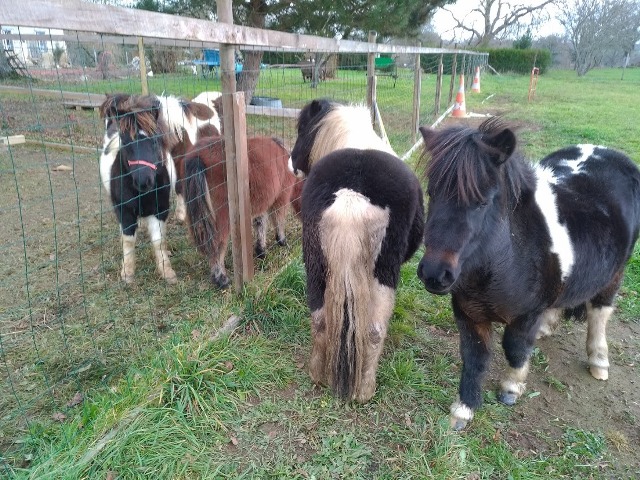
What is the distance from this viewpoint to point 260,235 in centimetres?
465

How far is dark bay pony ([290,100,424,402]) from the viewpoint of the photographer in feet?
7.91

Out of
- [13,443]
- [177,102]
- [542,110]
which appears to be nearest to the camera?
[13,443]

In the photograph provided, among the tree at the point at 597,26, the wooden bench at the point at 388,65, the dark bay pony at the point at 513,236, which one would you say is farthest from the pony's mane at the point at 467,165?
the tree at the point at 597,26

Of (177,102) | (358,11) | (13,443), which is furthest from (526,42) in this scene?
(13,443)

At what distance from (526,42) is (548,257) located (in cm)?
4698

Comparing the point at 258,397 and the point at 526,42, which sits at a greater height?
the point at 526,42

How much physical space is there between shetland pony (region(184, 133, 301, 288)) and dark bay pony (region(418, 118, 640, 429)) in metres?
1.96

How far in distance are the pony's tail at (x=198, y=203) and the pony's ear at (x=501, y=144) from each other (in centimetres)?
231

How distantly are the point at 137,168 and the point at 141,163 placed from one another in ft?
0.17

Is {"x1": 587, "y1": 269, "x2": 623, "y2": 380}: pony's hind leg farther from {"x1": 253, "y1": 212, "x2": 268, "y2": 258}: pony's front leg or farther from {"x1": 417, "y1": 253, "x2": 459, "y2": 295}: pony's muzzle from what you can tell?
{"x1": 253, "y1": 212, "x2": 268, "y2": 258}: pony's front leg

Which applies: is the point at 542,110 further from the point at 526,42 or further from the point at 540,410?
the point at 526,42

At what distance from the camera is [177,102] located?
4.80 meters

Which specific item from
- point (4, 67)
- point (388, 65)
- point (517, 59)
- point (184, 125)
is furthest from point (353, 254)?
point (517, 59)

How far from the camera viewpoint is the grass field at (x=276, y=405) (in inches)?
88.8
